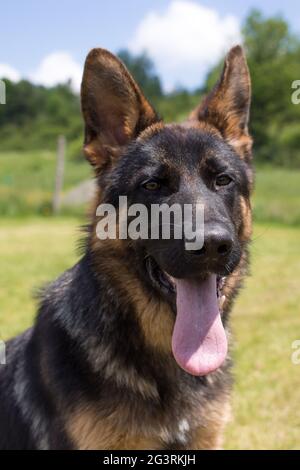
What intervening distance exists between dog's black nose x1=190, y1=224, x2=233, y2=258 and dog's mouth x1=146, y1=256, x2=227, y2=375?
0.27 meters

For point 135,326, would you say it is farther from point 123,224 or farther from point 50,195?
point 50,195

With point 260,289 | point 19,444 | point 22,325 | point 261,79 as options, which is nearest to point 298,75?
point 261,79

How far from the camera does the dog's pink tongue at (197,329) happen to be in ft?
8.99

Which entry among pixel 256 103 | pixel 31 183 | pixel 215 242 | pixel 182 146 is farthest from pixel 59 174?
pixel 256 103

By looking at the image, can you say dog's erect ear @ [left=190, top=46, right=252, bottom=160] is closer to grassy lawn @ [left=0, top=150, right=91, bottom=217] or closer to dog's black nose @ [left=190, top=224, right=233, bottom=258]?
dog's black nose @ [left=190, top=224, right=233, bottom=258]

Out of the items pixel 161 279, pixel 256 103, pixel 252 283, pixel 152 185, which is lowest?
pixel 252 283

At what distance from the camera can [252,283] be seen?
9109mm

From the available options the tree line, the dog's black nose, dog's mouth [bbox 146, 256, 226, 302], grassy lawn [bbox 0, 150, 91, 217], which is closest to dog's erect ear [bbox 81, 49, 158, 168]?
dog's mouth [bbox 146, 256, 226, 302]

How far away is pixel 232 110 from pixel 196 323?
4.42ft

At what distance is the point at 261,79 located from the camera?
49344 mm

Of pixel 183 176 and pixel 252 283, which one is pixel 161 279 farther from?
pixel 252 283

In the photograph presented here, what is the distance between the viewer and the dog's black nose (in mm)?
2416

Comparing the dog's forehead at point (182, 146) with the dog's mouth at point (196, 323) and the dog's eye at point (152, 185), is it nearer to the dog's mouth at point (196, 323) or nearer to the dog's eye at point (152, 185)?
the dog's eye at point (152, 185)
